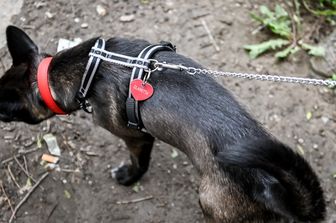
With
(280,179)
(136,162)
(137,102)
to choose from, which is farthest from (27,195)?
(280,179)

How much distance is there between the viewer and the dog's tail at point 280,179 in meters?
2.00

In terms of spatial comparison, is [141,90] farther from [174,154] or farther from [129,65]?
[174,154]

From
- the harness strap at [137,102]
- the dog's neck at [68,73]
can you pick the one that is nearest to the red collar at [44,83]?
the dog's neck at [68,73]

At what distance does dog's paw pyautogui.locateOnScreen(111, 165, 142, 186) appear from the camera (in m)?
3.59

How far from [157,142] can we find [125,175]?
408 mm

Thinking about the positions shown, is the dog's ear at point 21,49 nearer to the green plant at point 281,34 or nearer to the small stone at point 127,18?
the small stone at point 127,18

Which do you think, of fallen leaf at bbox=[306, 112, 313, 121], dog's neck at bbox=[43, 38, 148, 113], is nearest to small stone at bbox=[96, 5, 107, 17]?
dog's neck at bbox=[43, 38, 148, 113]

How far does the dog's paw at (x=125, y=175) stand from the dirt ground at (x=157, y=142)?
2.4 inches

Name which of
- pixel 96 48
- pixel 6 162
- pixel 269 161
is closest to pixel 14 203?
pixel 6 162

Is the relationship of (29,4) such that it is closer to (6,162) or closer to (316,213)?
(6,162)

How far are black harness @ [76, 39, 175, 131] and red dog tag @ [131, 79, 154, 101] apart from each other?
0.04 m

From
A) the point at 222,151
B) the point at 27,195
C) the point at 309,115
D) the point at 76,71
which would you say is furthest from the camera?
the point at 309,115

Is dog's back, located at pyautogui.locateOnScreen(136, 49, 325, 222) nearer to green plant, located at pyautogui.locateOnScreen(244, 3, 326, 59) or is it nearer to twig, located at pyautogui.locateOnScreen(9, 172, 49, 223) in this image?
twig, located at pyautogui.locateOnScreen(9, 172, 49, 223)

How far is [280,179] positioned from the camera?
7.13ft
